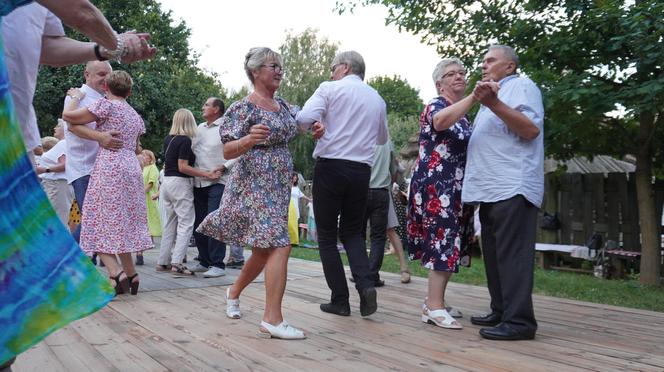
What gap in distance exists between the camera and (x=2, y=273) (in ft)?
4.64

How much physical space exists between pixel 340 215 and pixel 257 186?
38.3 inches

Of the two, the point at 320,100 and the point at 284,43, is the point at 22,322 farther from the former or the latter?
the point at 284,43

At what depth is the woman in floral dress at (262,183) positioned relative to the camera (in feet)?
11.7

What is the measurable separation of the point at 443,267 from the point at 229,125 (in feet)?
5.41

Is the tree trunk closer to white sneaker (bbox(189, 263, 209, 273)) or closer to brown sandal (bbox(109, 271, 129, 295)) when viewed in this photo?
white sneaker (bbox(189, 263, 209, 273))

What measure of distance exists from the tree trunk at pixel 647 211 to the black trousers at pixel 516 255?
563 cm

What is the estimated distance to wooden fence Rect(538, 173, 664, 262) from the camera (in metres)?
10.1

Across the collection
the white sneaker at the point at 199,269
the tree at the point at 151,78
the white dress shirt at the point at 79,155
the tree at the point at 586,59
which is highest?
the tree at the point at 151,78

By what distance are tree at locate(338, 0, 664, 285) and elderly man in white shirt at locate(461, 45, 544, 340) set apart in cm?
345

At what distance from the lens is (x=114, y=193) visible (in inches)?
197

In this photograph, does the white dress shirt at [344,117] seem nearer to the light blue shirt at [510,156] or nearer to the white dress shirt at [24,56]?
the light blue shirt at [510,156]

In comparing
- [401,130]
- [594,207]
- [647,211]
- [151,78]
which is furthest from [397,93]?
[647,211]

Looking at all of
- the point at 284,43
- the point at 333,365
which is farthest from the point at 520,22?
the point at 284,43

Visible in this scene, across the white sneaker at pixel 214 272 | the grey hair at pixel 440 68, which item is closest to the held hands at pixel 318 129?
the grey hair at pixel 440 68
